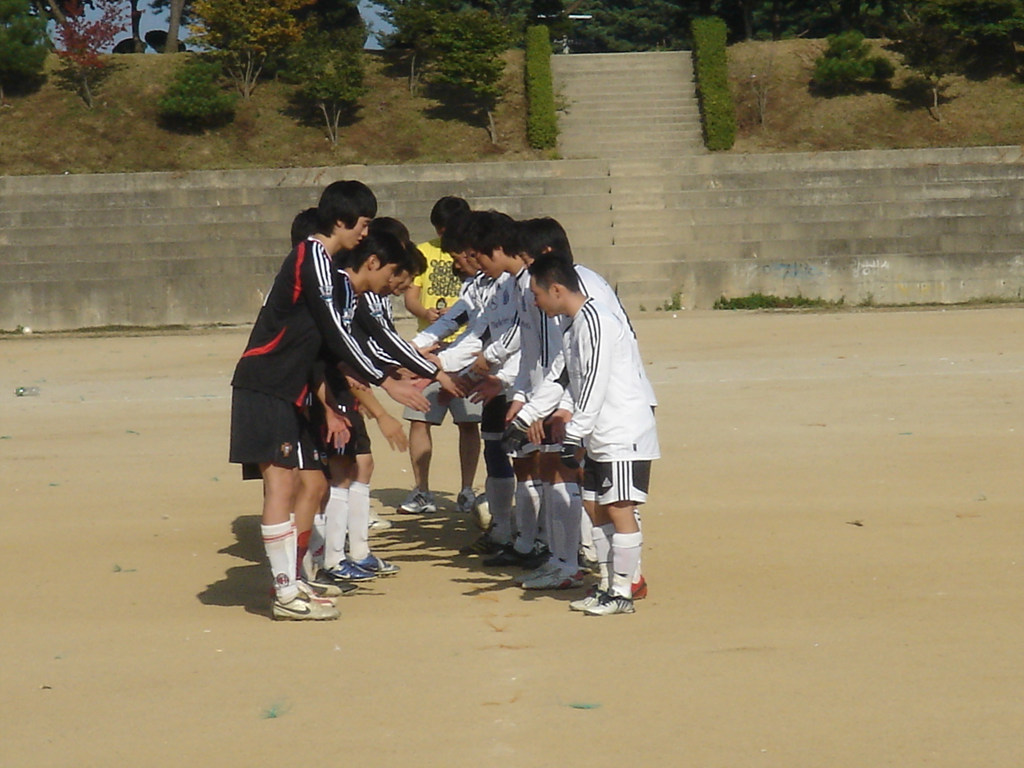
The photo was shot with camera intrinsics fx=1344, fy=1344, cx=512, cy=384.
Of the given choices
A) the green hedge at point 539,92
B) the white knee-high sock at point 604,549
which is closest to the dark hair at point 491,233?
the white knee-high sock at point 604,549

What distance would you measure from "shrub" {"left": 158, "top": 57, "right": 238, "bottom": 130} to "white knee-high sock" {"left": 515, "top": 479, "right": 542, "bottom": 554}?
23.5 metres

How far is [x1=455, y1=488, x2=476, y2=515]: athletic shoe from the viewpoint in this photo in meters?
8.88

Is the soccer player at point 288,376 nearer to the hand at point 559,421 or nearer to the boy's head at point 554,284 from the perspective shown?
the boy's head at point 554,284

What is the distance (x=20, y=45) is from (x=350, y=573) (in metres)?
26.8

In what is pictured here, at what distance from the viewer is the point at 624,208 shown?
83.0ft

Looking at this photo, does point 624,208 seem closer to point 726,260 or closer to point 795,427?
point 726,260

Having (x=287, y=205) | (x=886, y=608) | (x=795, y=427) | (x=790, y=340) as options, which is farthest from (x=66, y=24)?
(x=886, y=608)

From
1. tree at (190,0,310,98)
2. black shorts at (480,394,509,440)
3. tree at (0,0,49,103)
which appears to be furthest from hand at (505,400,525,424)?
tree at (0,0,49,103)

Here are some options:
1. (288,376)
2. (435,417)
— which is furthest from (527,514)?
(288,376)

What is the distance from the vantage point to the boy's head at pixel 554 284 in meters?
6.07

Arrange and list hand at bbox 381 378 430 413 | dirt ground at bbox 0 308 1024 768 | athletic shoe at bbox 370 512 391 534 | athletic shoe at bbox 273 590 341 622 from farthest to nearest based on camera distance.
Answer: athletic shoe at bbox 370 512 391 534 < hand at bbox 381 378 430 413 < athletic shoe at bbox 273 590 341 622 < dirt ground at bbox 0 308 1024 768

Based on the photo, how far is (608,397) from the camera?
6.08 m

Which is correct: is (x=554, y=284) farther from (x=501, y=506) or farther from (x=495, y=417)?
(x=501, y=506)

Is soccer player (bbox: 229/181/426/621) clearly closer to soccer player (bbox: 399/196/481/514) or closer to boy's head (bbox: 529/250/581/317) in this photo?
boy's head (bbox: 529/250/581/317)
